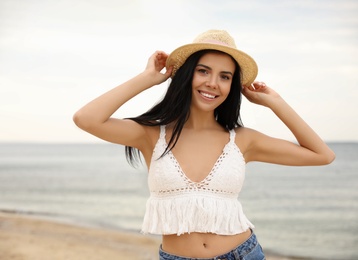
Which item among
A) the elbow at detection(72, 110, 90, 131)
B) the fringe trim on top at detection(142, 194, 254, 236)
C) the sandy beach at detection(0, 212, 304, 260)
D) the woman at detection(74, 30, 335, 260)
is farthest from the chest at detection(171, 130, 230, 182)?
the sandy beach at detection(0, 212, 304, 260)

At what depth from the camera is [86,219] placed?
608 inches

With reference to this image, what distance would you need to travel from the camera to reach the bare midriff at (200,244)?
2.88m

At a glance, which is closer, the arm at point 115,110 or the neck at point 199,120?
the arm at point 115,110

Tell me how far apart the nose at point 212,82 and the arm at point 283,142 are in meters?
0.38

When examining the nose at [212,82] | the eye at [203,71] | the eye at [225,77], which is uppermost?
the eye at [203,71]

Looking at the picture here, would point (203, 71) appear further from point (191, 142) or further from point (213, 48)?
point (191, 142)

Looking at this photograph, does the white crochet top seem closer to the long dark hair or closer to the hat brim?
the long dark hair

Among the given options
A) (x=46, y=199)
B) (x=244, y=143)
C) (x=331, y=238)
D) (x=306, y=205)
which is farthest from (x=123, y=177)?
(x=244, y=143)

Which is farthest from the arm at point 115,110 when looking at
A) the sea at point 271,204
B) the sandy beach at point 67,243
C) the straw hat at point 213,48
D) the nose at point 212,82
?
the sea at point 271,204

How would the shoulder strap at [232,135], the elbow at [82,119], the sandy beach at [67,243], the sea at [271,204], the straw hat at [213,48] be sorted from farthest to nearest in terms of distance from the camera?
1. the sea at [271,204]
2. the sandy beach at [67,243]
3. the shoulder strap at [232,135]
4. the straw hat at [213,48]
5. the elbow at [82,119]

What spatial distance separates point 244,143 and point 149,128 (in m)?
0.52

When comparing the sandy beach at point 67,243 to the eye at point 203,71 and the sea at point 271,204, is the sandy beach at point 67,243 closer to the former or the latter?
the sea at point 271,204

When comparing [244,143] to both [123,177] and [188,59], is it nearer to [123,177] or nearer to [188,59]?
[188,59]

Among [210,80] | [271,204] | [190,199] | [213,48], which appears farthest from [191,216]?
[271,204]
